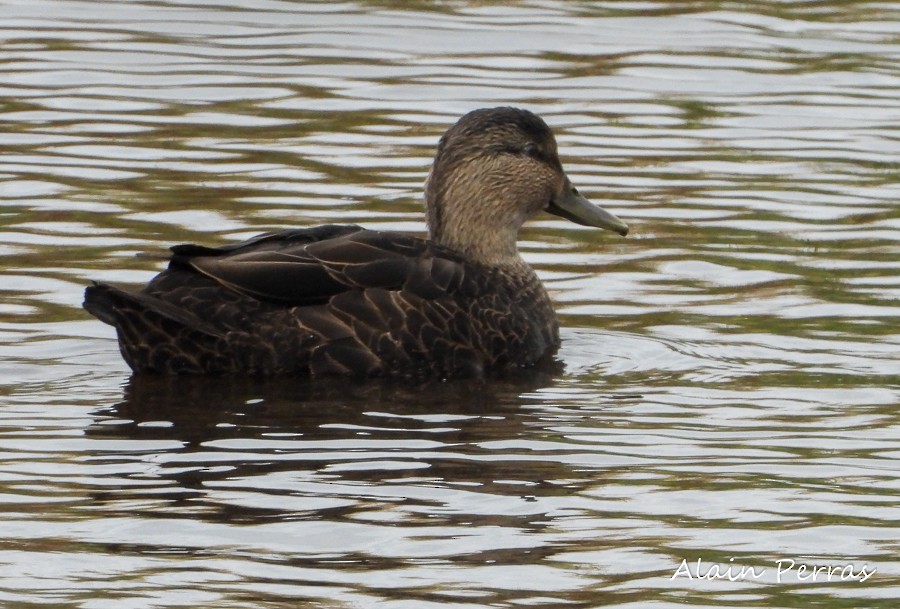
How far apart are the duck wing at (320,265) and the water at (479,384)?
49 centimetres

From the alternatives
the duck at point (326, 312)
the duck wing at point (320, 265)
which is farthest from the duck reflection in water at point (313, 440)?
the duck wing at point (320, 265)

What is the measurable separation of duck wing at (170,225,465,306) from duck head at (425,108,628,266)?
0.75 m

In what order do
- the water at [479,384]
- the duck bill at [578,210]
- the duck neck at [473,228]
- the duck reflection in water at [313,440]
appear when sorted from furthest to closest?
the duck bill at [578,210]
the duck neck at [473,228]
the duck reflection in water at [313,440]
the water at [479,384]

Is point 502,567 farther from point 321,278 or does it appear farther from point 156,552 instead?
point 321,278

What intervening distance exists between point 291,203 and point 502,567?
6.60 m

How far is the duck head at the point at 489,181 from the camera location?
1130cm

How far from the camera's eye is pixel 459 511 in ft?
25.5

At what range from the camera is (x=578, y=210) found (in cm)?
1173

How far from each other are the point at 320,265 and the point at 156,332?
2.76 feet

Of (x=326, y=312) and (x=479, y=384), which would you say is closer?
(x=326, y=312)
